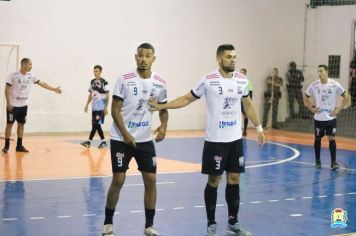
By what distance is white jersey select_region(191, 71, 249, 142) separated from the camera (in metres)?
7.89

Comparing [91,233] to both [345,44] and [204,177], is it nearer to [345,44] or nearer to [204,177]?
[204,177]

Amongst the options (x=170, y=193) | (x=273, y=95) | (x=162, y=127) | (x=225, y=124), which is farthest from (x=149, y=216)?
(x=273, y=95)

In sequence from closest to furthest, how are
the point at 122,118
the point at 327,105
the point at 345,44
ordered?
the point at 122,118 < the point at 327,105 < the point at 345,44

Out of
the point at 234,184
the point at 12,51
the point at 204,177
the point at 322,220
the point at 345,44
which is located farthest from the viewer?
the point at 345,44

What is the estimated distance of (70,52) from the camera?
70.8ft

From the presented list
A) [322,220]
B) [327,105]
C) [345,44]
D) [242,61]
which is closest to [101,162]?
[327,105]

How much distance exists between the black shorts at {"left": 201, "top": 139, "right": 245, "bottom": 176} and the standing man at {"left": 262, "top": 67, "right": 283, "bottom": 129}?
724 inches

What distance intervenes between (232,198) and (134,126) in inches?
61.9

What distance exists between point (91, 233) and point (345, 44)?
20.2 meters

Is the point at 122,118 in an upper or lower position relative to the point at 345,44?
lower

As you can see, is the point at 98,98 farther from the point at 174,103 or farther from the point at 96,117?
the point at 174,103

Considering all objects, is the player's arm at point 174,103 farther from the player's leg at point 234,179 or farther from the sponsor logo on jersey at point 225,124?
the player's leg at point 234,179

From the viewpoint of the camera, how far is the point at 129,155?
7.55 meters

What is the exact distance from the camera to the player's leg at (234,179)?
800 cm
